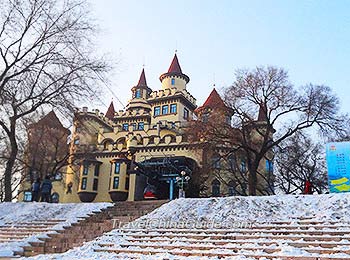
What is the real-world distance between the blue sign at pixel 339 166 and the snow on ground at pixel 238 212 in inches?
65.3

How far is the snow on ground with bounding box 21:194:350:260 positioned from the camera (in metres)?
12.5

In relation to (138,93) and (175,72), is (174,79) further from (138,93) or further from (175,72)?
(138,93)

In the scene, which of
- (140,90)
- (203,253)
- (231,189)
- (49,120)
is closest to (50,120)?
(49,120)

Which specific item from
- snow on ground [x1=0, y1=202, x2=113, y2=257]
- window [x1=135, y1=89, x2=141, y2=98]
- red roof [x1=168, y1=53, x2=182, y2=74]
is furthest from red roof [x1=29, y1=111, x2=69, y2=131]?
window [x1=135, y1=89, x2=141, y2=98]

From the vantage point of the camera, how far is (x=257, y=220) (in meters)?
13.3

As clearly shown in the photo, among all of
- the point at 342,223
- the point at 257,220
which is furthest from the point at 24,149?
the point at 342,223

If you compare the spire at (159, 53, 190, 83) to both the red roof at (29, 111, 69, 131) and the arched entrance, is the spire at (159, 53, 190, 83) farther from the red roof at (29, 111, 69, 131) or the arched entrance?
the red roof at (29, 111, 69, 131)

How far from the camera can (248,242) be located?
35.4ft

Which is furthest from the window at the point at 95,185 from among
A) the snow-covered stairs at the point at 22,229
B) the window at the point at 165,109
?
the snow-covered stairs at the point at 22,229

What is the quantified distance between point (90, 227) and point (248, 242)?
6753 millimetres

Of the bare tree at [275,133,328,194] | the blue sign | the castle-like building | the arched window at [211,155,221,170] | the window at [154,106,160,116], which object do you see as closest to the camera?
the blue sign

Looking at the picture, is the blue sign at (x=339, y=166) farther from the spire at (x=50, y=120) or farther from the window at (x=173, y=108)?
the window at (x=173, y=108)

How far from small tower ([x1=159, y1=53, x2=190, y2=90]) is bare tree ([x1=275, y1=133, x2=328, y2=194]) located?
A: 21082 millimetres

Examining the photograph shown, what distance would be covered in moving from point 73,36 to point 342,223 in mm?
15450
